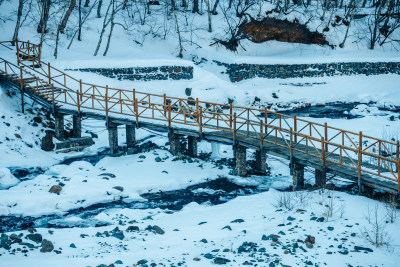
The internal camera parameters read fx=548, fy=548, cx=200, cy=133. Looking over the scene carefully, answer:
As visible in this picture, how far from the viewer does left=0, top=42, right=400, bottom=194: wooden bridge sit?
14055mm

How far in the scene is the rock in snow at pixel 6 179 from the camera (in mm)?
16484

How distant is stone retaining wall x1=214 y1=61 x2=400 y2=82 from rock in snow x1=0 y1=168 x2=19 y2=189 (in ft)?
54.0

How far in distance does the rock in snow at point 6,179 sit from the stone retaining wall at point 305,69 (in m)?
16.5

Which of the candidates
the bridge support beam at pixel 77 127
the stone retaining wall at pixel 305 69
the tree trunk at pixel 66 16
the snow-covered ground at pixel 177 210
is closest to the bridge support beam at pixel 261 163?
the snow-covered ground at pixel 177 210

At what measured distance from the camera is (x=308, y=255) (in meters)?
10.2

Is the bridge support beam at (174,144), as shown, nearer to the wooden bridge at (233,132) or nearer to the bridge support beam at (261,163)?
the wooden bridge at (233,132)

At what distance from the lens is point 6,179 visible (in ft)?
54.7

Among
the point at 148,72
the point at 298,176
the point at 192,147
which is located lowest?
the point at 192,147

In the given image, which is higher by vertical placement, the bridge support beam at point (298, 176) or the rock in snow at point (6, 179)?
the bridge support beam at point (298, 176)

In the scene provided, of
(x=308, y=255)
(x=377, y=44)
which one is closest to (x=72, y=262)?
(x=308, y=255)

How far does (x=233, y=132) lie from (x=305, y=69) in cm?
1647

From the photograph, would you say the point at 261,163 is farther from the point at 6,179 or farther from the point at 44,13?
the point at 44,13

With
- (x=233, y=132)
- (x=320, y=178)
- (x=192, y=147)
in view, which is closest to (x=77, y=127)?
(x=192, y=147)

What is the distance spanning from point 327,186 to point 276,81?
1822 centimetres
